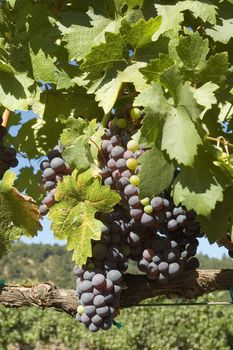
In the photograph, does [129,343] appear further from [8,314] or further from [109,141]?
[109,141]

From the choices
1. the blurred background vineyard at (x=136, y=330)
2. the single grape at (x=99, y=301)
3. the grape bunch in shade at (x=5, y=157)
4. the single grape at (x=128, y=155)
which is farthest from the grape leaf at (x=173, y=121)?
the blurred background vineyard at (x=136, y=330)

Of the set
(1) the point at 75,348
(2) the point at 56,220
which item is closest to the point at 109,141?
(2) the point at 56,220

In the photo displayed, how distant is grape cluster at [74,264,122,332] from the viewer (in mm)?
1593

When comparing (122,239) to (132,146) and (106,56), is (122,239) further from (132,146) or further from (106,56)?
(106,56)

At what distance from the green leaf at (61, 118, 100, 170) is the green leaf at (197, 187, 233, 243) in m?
0.36

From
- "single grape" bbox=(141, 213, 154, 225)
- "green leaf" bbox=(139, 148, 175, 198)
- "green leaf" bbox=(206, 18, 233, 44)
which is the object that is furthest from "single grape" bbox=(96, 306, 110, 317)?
"green leaf" bbox=(206, 18, 233, 44)

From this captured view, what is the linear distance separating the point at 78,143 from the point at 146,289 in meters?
0.51

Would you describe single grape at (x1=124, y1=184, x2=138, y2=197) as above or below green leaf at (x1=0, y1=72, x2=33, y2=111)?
below

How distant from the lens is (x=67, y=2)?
1764mm

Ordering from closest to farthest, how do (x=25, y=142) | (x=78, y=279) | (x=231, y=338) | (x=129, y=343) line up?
(x=78, y=279) → (x=25, y=142) → (x=231, y=338) → (x=129, y=343)

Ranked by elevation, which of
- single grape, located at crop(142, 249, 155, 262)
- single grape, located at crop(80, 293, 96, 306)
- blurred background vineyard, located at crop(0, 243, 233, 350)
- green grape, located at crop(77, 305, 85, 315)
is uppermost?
single grape, located at crop(142, 249, 155, 262)

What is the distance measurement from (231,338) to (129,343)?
273 centimetres

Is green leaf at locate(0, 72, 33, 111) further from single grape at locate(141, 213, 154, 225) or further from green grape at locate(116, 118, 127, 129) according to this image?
single grape at locate(141, 213, 154, 225)

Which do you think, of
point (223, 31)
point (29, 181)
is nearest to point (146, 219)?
point (223, 31)
